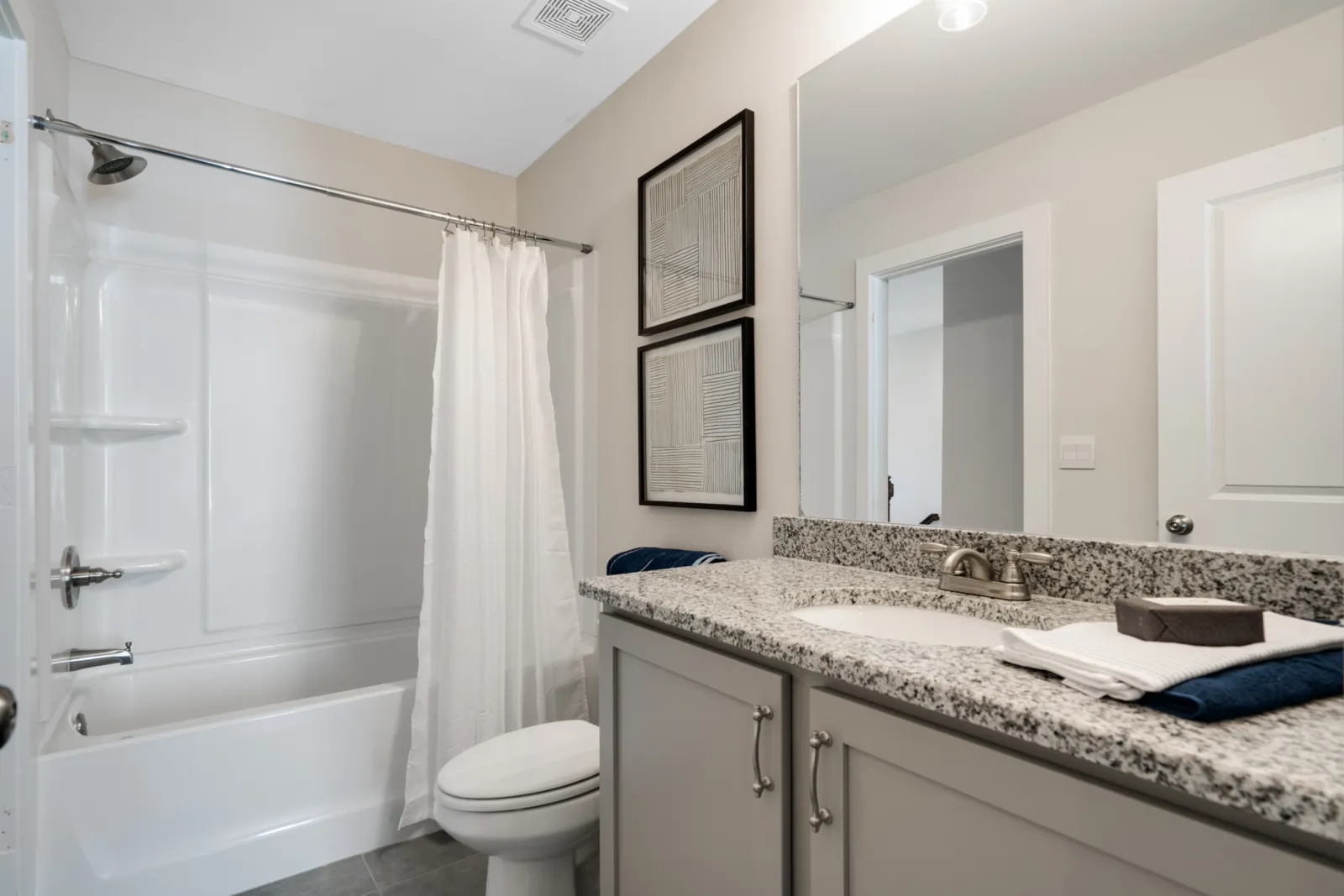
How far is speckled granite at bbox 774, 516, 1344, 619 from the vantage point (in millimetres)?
865

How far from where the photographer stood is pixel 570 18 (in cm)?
189

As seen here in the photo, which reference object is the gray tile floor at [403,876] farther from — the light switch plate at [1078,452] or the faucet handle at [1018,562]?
the light switch plate at [1078,452]

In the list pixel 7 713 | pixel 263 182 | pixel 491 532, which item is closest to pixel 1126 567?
pixel 7 713

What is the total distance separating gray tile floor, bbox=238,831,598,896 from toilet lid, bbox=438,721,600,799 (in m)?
0.42

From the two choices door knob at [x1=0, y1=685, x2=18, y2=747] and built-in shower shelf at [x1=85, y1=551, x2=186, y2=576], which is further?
built-in shower shelf at [x1=85, y1=551, x2=186, y2=576]

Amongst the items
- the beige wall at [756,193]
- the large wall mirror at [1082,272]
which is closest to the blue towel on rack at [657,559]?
the beige wall at [756,193]

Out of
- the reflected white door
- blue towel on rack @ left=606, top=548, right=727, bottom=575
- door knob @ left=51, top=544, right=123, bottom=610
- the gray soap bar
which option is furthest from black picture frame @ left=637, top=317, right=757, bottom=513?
door knob @ left=51, top=544, right=123, bottom=610

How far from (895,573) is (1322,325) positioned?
74 centimetres

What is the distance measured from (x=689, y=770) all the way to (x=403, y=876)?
1267 millimetres

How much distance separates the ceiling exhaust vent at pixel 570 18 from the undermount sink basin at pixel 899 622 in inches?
67.2

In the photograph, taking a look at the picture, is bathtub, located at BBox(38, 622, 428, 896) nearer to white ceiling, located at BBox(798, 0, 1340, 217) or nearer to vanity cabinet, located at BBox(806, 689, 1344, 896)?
vanity cabinet, located at BBox(806, 689, 1344, 896)

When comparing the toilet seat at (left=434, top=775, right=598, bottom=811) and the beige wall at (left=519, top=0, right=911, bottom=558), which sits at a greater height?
the beige wall at (left=519, top=0, right=911, bottom=558)

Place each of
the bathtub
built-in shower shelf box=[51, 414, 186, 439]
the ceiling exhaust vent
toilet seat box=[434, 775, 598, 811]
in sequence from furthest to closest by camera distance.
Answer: built-in shower shelf box=[51, 414, 186, 439], the ceiling exhaust vent, the bathtub, toilet seat box=[434, 775, 598, 811]

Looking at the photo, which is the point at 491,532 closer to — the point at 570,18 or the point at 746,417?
the point at 746,417
